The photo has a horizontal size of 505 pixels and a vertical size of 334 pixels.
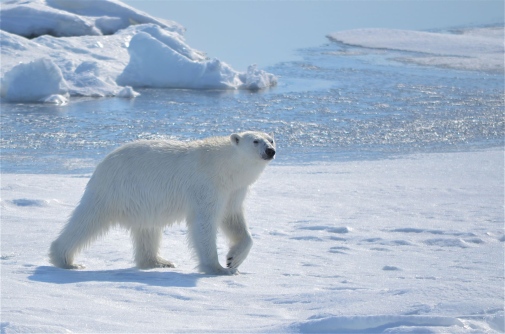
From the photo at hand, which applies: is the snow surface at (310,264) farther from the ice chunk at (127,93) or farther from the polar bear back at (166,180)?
the ice chunk at (127,93)

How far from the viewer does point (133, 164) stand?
477cm

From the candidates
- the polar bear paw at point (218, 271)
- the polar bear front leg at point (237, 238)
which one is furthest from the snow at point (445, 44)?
the polar bear paw at point (218, 271)

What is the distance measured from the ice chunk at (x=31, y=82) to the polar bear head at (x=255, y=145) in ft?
36.4

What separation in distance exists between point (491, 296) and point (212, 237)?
6.11 ft

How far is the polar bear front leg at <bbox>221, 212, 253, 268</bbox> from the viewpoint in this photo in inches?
187

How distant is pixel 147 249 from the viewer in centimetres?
485

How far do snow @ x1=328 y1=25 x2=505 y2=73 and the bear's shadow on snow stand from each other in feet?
55.6

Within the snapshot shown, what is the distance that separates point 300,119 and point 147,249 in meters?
8.79

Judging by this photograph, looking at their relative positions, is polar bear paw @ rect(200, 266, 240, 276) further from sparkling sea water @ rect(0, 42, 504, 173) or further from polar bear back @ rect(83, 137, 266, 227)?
sparkling sea water @ rect(0, 42, 504, 173)

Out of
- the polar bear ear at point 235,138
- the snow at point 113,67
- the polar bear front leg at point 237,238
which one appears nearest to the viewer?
the polar bear ear at point 235,138

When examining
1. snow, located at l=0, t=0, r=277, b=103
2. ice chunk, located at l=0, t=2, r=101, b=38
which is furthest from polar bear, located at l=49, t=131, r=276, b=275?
ice chunk, located at l=0, t=2, r=101, b=38

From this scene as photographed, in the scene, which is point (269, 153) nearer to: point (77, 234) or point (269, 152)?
point (269, 152)

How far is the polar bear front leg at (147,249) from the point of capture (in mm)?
4836

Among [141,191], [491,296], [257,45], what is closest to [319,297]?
[491,296]
